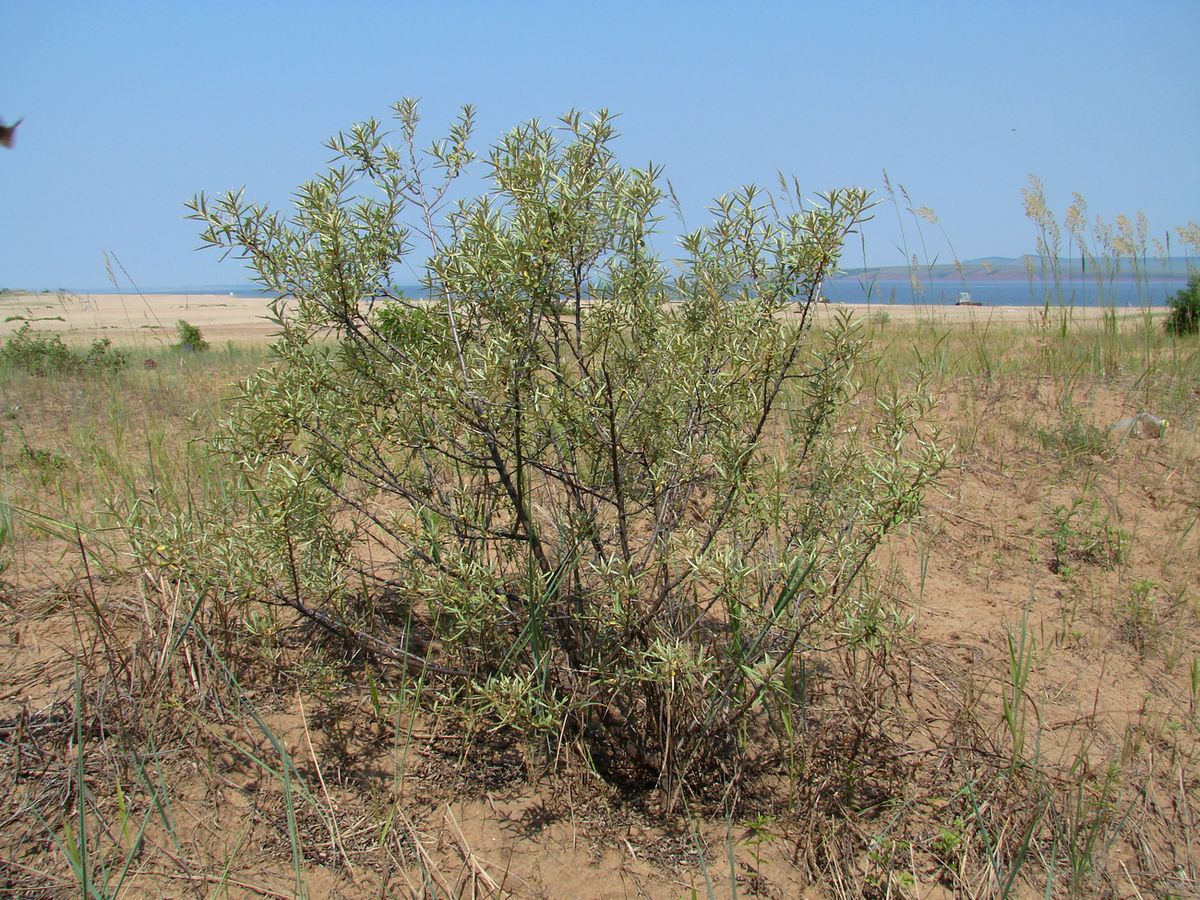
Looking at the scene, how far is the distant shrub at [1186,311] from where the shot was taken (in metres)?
7.95

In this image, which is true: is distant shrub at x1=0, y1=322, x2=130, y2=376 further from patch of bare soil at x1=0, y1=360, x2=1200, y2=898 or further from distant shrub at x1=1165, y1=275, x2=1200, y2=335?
distant shrub at x1=1165, y1=275, x2=1200, y2=335

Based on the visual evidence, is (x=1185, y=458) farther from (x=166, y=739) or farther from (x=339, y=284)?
(x=166, y=739)

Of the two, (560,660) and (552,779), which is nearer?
(552,779)

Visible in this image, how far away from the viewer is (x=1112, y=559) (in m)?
3.71

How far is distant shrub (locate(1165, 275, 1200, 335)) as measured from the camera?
7949mm

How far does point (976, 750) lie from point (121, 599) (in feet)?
9.71

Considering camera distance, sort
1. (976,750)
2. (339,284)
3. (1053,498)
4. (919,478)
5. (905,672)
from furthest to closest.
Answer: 1. (1053,498)
2. (905,672)
3. (976,750)
4. (339,284)
5. (919,478)

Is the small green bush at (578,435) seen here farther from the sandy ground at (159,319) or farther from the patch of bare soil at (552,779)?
the sandy ground at (159,319)

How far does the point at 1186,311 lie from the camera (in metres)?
8.12

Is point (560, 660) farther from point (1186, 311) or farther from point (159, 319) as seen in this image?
point (159, 319)

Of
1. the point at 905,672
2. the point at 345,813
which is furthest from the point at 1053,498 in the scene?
the point at 345,813

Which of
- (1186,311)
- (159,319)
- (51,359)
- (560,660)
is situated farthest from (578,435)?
(159,319)

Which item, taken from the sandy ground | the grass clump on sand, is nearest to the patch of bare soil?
the grass clump on sand

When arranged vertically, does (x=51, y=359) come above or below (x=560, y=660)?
above
